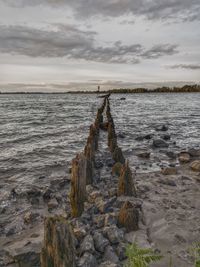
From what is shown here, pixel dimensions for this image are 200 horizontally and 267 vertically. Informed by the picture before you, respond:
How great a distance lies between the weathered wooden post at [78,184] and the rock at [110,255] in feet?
6.47

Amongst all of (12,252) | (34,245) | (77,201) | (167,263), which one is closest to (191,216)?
(167,263)

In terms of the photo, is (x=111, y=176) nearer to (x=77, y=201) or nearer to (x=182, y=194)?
(x=182, y=194)

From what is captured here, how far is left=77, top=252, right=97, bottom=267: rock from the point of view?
534cm

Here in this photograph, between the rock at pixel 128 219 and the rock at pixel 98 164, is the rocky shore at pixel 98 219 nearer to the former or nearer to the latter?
the rock at pixel 128 219

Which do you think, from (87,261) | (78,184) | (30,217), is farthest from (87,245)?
(30,217)

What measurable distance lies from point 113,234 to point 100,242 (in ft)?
1.38

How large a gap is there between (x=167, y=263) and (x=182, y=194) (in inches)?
185

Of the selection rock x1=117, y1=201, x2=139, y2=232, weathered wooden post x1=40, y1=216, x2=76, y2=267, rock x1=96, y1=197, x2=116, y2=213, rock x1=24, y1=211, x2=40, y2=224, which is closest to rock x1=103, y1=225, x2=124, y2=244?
rock x1=117, y1=201, x2=139, y2=232

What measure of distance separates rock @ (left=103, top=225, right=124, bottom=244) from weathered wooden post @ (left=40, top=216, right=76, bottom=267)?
5.58ft

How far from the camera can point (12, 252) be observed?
634 cm

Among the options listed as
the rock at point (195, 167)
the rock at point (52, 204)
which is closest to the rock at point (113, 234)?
the rock at point (52, 204)

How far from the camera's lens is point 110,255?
18.9 ft

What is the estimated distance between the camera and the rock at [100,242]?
593 centimetres

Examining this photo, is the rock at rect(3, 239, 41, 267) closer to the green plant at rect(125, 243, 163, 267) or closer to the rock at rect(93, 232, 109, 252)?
the rock at rect(93, 232, 109, 252)
